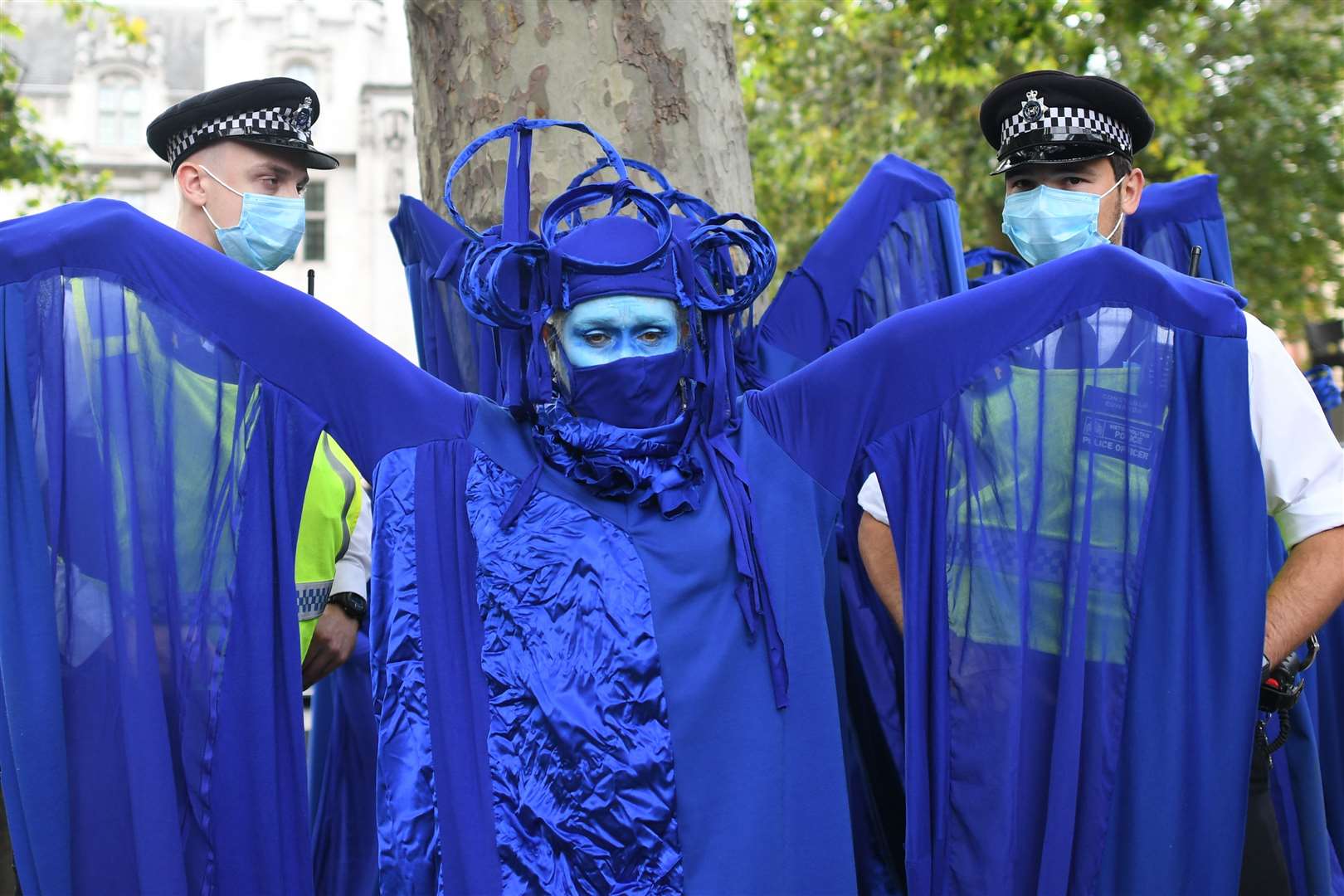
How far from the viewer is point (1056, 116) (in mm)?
3414

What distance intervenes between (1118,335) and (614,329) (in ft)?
3.11

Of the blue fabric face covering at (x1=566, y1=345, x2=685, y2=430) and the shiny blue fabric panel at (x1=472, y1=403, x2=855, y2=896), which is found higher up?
the blue fabric face covering at (x1=566, y1=345, x2=685, y2=430)

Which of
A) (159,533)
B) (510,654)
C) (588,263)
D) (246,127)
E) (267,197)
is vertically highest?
(246,127)

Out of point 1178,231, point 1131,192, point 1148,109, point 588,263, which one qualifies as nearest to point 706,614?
point 588,263

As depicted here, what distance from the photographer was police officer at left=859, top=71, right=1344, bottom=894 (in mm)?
2854

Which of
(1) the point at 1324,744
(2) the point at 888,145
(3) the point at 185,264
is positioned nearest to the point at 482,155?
(3) the point at 185,264

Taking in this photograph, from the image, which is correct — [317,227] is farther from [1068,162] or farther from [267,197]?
[1068,162]

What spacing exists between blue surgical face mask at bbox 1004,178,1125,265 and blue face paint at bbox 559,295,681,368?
43.9 inches

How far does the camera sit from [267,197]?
3459 millimetres

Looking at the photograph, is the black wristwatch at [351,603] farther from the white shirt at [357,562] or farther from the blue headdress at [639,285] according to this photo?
the blue headdress at [639,285]

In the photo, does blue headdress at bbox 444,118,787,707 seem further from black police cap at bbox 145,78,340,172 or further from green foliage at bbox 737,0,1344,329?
green foliage at bbox 737,0,1344,329

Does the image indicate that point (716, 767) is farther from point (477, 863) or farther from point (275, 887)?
point (275, 887)

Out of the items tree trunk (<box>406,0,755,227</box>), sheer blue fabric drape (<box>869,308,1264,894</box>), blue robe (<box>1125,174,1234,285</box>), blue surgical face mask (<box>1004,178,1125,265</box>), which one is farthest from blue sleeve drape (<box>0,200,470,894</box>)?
blue robe (<box>1125,174,1234,285</box>)

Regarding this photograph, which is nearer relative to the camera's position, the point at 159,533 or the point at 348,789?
the point at 159,533
